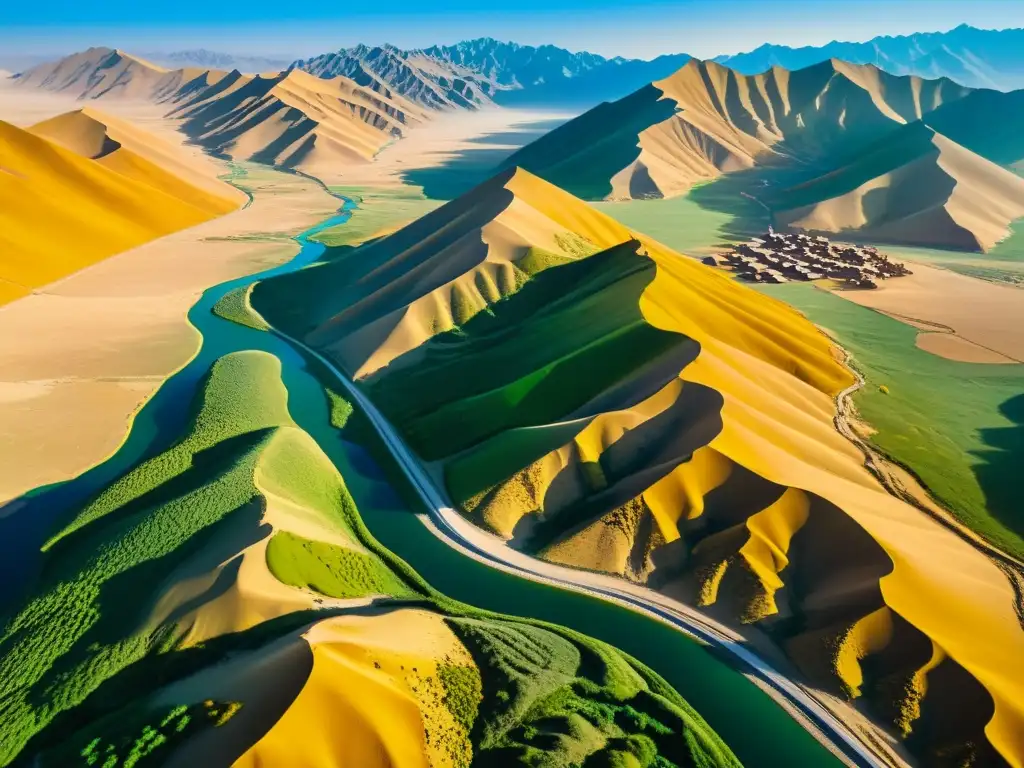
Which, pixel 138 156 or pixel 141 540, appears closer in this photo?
pixel 141 540

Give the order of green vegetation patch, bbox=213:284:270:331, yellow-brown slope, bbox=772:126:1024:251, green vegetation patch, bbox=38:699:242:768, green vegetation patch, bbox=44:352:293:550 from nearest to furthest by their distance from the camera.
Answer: green vegetation patch, bbox=38:699:242:768 < green vegetation patch, bbox=44:352:293:550 < green vegetation patch, bbox=213:284:270:331 < yellow-brown slope, bbox=772:126:1024:251

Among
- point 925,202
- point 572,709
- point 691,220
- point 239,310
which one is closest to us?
point 572,709

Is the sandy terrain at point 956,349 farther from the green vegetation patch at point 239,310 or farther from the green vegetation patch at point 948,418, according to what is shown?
the green vegetation patch at point 239,310

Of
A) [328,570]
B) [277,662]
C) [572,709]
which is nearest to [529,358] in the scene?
[328,570]

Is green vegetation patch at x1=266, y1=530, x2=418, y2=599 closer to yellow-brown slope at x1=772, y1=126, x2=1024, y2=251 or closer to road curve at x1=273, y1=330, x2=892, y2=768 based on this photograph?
road curve at x1=273, y1=330, x2=892, y2=768

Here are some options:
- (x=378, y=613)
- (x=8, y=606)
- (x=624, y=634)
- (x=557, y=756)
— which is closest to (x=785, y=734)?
(x=624, y=634)

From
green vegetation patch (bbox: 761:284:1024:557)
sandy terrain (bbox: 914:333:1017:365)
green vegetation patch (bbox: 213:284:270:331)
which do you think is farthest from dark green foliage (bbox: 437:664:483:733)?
sandy terrain (bbox: 914:333:1017:365)

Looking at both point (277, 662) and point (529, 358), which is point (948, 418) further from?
point (277, 662)
